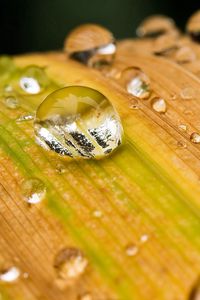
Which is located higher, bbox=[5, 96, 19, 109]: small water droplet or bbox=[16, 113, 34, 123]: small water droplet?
bbox=[16, 113, 34, 123]: small water droplet

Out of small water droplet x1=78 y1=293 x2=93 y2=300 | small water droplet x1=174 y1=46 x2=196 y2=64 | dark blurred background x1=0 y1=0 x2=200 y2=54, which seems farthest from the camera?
dark blurred background x1=0 y1=0 x2=200 y2=54

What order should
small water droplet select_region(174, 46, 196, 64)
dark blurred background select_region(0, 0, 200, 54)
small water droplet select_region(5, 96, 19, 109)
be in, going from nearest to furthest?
small water droplet select_region(5, 96, 19, 109) → small water droplet select_region(174, 46, 196, 64) → dark blurred background select_region(0, 0, 200, 54)

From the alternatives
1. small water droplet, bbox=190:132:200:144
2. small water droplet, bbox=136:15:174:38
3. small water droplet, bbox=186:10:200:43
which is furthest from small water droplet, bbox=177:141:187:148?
small water droplet, bbox=136:15:174:38

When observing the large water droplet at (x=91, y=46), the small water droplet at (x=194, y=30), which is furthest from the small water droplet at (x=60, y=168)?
the small water droplet at (x=194, y=30)

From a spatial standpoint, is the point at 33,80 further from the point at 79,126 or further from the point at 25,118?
the point at 79,126

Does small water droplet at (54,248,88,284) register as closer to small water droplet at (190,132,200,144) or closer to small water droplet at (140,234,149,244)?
small water droplet at (140,234,149,244)

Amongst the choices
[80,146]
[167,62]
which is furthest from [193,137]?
[167,62]

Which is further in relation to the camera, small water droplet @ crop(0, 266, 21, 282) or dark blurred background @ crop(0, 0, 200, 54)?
dark blurred background @ crop(0, 0, 200, 54)

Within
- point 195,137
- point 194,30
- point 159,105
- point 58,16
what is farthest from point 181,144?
point 58,16
